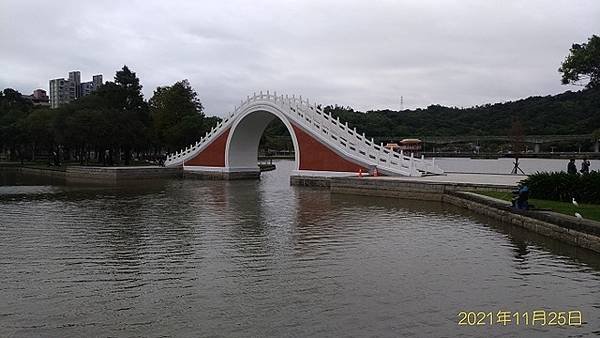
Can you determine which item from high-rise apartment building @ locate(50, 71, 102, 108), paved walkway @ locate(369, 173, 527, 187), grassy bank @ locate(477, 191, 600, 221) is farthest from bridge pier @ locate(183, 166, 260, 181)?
high-rise apartment building @ locate(50, 71, 102, 108)

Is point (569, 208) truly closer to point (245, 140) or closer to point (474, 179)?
point (474, 179)

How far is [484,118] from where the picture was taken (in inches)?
4444

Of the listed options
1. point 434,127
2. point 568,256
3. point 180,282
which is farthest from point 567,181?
point 434,127

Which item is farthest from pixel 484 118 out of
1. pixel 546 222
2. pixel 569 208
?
pixel 546 222

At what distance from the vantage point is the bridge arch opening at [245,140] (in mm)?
41281

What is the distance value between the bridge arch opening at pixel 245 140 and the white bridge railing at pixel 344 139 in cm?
79

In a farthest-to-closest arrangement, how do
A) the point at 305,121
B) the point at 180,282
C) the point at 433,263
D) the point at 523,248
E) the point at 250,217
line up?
the point at 305,121, the point at 250,217, the point at 523,248, the point at 433,263, the point at 180,282

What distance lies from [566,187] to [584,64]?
6707mm

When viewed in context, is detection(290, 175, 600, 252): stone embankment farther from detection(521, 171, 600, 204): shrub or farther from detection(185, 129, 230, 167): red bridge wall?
detection(185, 129, 230, 167): red bridge wall

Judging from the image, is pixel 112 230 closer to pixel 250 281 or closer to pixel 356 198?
pixel 250 281

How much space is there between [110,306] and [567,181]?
1446 cm

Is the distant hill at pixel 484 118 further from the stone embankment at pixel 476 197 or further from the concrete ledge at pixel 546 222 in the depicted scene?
the concrete ledge at pixel 546 222

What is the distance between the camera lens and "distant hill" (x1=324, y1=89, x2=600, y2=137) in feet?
297

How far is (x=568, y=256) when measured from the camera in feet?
39.3
